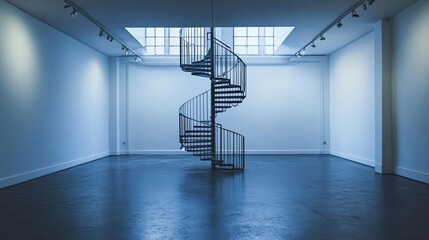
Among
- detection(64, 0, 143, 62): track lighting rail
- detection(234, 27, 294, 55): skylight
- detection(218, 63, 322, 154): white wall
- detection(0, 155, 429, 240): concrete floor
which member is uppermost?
detection(234, 27, 294, 55): skylight

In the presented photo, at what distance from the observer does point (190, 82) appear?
13.8 metres

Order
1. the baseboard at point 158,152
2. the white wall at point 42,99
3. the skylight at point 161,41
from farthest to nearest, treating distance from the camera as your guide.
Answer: the skylight at point 161,41 < the baseboard at point 158,152 < the white wall at point 42,99

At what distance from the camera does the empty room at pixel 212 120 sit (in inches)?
185

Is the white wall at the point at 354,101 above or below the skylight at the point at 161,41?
below

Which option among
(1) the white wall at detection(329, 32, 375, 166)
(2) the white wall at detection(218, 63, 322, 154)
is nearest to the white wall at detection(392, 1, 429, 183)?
(1) the white wall at detection(329, 32, 375, 166)

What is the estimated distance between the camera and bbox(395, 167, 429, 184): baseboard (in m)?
7.21

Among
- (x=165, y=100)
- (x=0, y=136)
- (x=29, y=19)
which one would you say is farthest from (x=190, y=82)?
(x=0, y=136)

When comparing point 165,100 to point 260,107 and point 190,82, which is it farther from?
point 260,107

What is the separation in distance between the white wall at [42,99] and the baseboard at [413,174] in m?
8.08

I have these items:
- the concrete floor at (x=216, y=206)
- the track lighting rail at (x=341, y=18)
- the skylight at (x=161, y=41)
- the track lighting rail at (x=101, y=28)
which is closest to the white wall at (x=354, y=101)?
the track lighting rail at (x=341, y=18)

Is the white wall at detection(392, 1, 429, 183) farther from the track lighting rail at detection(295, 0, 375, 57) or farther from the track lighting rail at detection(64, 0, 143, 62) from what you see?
the track lighting rail at detection(64, 0, 143, 62)

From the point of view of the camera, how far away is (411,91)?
25.4ft

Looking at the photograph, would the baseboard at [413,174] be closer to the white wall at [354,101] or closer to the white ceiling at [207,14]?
the white wall at [354,101]

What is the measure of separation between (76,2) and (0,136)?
9.77 ft
